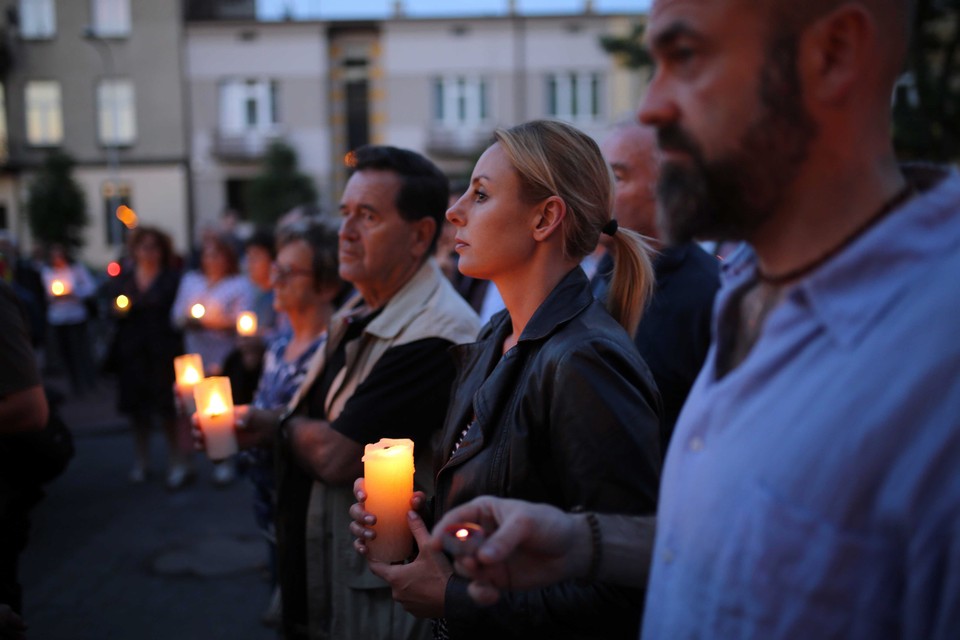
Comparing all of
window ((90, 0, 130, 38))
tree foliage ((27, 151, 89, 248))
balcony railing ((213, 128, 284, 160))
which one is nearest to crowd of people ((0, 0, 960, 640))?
tree foliage ((27, 151, 89, 248))

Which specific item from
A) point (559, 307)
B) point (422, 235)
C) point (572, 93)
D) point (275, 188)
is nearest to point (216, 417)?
point (422, 235)

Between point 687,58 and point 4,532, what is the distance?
271 cm

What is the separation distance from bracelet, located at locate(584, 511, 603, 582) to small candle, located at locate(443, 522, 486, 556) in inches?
8.6

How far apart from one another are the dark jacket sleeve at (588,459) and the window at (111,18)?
101 ft

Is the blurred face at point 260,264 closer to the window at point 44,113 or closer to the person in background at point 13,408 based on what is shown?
the person in background at point 13,408

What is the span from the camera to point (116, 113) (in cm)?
2791

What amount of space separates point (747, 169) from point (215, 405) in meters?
2.30

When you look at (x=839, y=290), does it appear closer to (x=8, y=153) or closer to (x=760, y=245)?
(x=760, y=245)

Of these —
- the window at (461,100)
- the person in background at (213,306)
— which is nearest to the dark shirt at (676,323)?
the person in background at (213,306)

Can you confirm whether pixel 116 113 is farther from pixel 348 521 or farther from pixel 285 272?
pixel 348 521

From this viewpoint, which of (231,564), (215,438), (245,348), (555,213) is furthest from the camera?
(231,564)

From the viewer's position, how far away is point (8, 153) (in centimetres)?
2766

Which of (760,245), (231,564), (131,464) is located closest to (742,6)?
(760,245)

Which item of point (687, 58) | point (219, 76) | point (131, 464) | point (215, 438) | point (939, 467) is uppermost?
point (219, 76)
